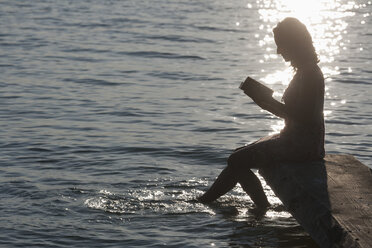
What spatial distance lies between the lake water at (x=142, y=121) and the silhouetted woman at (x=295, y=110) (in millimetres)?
743

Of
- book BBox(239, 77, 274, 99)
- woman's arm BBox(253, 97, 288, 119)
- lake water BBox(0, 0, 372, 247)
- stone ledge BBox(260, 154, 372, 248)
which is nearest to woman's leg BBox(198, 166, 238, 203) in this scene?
lake water BBox(0, 0, 372, 247)

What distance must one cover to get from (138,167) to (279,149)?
123 inches

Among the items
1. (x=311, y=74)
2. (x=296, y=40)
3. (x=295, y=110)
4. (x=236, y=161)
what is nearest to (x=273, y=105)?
(x=295, y=110)

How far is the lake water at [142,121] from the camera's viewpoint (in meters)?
9.35

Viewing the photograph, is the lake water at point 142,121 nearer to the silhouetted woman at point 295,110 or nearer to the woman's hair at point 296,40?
the silhouetted woman at point 295,110

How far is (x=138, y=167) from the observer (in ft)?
38.7

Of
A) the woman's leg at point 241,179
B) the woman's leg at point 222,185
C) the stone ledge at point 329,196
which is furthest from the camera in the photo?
the woman's leg at point 222,185

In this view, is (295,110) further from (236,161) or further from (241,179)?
(241,179)

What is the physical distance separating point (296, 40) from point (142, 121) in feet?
20.6

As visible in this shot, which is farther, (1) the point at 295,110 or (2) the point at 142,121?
(2) the point at 142,121

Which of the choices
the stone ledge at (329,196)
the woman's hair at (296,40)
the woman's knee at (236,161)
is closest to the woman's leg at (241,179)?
the woman's knee at (236,161)

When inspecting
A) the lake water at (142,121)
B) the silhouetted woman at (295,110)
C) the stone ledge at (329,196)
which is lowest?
the lake water at (142,121)

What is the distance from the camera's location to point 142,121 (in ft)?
48.4

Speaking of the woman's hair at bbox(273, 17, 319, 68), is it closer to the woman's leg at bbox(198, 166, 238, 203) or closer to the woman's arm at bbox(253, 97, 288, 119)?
the woman's arm at bbox(253, 97, 288, 119)
